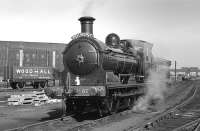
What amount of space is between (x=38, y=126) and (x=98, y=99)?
287cm

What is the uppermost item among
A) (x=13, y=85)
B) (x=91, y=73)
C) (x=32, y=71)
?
(x=32, y=71)

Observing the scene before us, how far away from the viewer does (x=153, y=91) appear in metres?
18.0

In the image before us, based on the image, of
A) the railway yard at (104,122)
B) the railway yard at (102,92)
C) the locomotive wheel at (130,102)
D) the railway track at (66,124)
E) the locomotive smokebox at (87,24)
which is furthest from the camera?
the locomotive wheel at (130,102)

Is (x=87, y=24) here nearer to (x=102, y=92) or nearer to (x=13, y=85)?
(x=102, y=92)

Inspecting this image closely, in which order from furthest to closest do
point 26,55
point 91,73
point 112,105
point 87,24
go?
point 26,55
point 112,105
point 87,24
point 91,73

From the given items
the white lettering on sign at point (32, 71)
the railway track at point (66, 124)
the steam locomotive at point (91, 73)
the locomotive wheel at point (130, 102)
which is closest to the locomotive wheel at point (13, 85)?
the white lettering on sign at point (32, 71)

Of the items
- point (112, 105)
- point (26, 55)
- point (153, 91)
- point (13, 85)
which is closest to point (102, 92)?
point (112, 105)

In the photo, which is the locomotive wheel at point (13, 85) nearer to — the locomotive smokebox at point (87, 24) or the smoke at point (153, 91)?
the smoke at point (153, 91)

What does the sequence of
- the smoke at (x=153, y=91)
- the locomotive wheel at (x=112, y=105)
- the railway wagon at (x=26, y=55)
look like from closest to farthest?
the locomotive wheel at (x=112, y=105)
the smoke at (x=153, y=91)
the railway wagon at (x=26, y=55)

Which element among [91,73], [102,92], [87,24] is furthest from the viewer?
[87,24]

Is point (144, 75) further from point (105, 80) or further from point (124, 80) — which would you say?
point (105, 80)

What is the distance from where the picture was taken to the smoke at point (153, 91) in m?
15.9

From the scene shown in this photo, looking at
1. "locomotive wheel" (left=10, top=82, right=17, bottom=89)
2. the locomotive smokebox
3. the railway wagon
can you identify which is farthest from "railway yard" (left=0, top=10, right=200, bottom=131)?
the railway wagon

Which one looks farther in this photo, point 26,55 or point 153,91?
point 26,55
